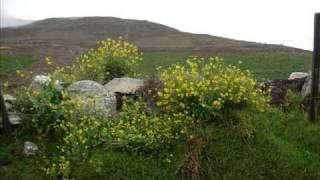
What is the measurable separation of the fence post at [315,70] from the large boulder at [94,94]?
2933mm

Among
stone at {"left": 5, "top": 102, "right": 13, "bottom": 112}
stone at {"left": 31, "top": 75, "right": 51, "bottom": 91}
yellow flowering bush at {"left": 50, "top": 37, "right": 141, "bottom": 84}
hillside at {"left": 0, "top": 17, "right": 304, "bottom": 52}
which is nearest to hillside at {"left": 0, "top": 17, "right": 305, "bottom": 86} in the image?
hillside at {"left": 0, "top": 17, "right": 304, "bottom": 52}

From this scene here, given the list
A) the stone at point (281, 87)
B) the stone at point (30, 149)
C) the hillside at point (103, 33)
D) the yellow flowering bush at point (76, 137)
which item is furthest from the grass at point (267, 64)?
the hillside at point (103, 33)

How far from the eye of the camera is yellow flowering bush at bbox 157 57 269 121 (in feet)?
20.5

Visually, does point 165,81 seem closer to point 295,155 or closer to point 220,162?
point 220,162

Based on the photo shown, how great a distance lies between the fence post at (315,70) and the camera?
6.12 m

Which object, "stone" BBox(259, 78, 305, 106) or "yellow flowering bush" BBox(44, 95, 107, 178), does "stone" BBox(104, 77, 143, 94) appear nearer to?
"yellow flowering bush" BBox(44, 95, 107, 178)

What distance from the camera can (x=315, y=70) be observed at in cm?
621

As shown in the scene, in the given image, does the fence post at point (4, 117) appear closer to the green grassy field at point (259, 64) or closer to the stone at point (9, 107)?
the stone at point (9, 107)

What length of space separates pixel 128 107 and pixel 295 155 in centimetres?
253

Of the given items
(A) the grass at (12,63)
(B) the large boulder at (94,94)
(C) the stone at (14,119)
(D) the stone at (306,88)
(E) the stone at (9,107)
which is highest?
(D) the stone at (306,88)

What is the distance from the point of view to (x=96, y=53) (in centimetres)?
835

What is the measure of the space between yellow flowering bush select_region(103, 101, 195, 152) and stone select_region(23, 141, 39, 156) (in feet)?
3.30

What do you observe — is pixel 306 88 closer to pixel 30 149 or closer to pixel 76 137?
pixel 76 137

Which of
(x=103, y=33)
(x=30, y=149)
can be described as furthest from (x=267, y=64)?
(x=103, y=33)
